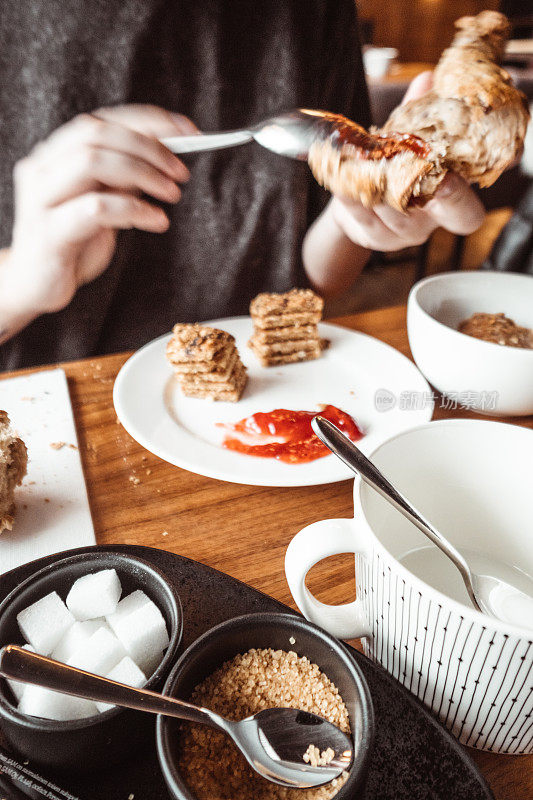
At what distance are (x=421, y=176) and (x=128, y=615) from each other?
0.71 meters

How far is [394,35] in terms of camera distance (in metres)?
6.29

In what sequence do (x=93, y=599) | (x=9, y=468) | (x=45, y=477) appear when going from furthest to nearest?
(x=45, y=477) → (x=9, y=468) → (x=93, y=599)

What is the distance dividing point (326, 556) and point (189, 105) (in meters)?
1.31

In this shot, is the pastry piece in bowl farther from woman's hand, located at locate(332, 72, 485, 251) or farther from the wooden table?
woman's hand, located at locate(332, 72, 485, 251)

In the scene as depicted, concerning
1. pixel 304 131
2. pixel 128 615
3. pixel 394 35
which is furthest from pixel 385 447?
pixel 394 35

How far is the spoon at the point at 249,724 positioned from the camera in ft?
1.42

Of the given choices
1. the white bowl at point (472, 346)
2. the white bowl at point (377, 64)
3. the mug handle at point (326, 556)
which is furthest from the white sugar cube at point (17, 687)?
the white bowl at point (377, 64)

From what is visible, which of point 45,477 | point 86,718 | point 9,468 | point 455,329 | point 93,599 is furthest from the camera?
point 455,329

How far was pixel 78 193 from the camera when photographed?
3.39 feet

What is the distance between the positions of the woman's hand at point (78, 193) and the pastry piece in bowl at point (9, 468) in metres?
0.45

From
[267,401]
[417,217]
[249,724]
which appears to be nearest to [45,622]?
[249,724]

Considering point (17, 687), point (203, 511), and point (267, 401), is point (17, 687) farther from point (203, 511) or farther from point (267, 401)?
point (267, 401)

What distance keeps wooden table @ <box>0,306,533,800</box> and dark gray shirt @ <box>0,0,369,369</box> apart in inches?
23.8

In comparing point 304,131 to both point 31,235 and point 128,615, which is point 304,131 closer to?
point 31,235
